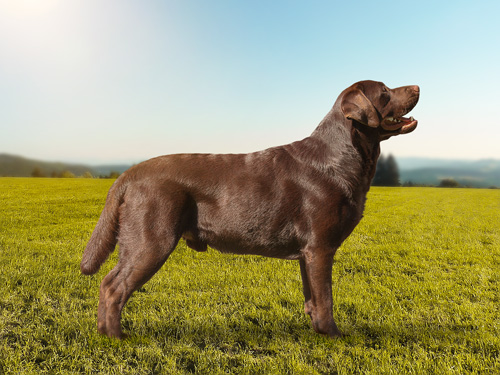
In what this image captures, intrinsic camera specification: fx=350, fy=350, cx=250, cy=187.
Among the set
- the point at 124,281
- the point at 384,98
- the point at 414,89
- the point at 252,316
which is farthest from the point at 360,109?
the point at 124,281

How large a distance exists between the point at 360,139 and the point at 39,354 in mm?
3293

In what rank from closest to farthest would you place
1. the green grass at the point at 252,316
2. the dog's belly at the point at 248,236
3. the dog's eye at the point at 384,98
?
1. the green grass at the point at 252,316
2. the dog's belly at the point at 248,236
3. the dog's eye at the point at 384,98

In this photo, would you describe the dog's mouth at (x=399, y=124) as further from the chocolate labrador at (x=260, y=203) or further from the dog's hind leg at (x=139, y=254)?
the dog's hind leg at (x=139, y=254)

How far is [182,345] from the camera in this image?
3004 mm

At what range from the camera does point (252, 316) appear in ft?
11.8

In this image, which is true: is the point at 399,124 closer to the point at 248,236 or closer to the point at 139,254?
the point at 248,236

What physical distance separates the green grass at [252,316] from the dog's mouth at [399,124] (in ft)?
6.19

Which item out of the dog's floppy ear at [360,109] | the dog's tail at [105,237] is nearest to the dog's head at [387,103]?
the dog's floppy ear at [360,109]

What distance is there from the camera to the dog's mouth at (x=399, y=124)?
3.19m

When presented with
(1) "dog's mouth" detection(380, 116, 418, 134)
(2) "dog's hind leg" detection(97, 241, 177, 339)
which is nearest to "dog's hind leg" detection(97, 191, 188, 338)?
(2) "dog's hind leg" detection(97, 241, 177, 339)

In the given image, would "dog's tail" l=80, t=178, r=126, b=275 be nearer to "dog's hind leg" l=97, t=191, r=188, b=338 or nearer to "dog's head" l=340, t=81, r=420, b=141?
"dog's hind leg" l=97, t=191, r=188, b=338

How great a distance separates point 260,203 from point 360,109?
1206 mm

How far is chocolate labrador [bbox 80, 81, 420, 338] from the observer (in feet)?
9.95

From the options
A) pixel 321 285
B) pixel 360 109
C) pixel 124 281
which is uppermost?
pixel 360 109
